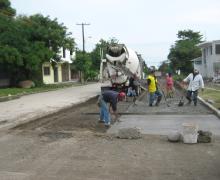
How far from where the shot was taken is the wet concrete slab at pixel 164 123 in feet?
42.8

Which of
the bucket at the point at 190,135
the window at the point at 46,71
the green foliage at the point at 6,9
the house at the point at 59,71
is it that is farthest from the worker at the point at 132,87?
the window at the point at 46,71

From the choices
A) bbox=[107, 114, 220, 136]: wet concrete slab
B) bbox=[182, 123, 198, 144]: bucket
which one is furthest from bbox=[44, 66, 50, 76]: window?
bbox=[182, 123, 198, 144]: bucket

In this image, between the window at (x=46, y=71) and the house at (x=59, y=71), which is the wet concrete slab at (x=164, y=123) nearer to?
the house at (x=59, y=71)

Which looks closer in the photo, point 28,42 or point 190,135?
point 190,135

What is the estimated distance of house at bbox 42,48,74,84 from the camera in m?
60.3

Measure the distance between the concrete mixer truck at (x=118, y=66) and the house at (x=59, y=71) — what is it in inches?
1200

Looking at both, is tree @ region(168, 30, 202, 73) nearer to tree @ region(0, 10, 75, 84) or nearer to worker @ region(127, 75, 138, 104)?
tree @ region(0, 10, 75, 84)

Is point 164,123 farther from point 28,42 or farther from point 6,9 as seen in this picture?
point 6,9

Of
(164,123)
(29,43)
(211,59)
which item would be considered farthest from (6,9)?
(164,123)

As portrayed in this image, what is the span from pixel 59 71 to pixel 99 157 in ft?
196

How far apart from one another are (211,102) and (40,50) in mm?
24086

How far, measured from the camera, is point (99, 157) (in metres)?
9.18

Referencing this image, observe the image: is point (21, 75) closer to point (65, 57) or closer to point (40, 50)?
point (40, 50)

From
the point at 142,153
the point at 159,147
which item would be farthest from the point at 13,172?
the point at 159,147
